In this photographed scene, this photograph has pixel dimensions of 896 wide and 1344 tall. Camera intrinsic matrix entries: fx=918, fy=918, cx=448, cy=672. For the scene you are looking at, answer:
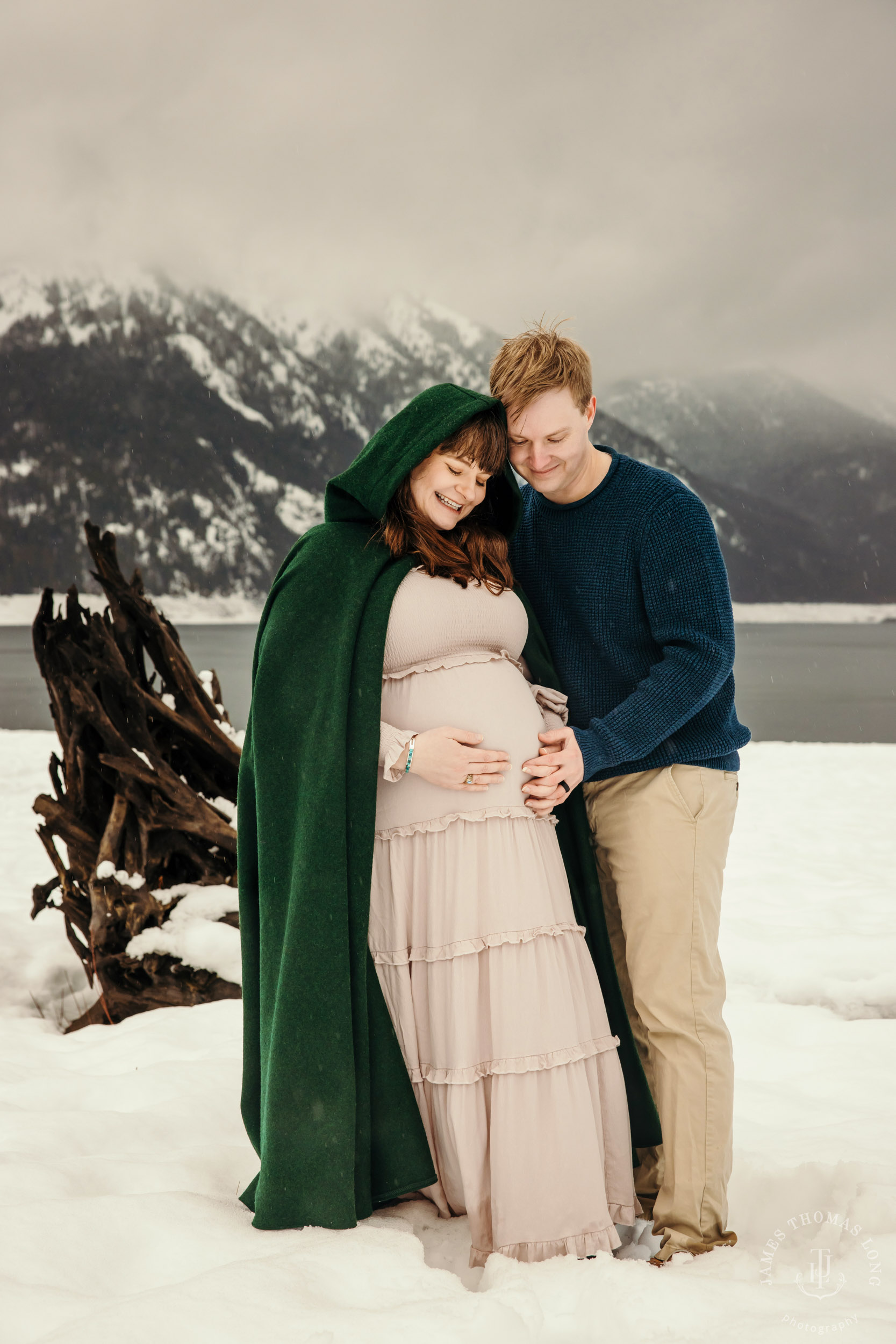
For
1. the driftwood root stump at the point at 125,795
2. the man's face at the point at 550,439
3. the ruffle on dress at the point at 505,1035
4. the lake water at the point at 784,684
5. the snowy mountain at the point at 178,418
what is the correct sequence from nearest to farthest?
1. the ruffle on dress at the point at 505,1035
2. the man's face at the point at 550,439
3. the driftwood root stump at the point at 125,795
4. the lake water at the point at 784,684
5. the snowy mountain at the point at 178,418

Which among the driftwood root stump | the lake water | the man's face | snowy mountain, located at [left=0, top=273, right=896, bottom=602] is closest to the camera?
the man's face

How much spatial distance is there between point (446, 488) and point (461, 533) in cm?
15

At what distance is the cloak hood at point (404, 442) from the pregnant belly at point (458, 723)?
39 cm

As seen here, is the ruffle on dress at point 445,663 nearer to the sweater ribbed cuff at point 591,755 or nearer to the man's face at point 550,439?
the sweater ribbed cuff at point 591,755

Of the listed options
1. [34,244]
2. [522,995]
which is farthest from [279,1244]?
[34,244]

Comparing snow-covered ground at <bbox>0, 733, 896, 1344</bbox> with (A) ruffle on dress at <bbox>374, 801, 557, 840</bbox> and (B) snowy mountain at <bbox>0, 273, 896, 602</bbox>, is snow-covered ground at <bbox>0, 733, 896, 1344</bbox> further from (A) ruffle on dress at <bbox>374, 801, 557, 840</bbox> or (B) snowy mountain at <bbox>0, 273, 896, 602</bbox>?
(B) snowy mountain at <bbox>0, 273, 896, 602</bbox>

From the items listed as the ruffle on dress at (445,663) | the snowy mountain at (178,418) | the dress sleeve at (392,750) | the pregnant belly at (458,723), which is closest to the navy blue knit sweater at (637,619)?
the pregnant belly at (458,723)

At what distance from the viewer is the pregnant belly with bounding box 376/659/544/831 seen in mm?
1907

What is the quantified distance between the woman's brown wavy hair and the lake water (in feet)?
28.3

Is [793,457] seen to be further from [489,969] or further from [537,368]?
[489,969]

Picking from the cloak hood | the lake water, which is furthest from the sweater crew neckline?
the lake water

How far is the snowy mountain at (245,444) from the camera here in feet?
354

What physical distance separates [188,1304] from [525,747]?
1.12 meters

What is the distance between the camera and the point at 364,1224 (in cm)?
186
